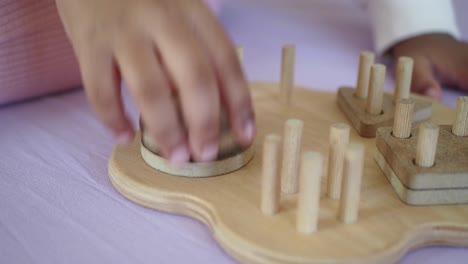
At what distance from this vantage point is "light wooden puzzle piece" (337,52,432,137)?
1.43ft

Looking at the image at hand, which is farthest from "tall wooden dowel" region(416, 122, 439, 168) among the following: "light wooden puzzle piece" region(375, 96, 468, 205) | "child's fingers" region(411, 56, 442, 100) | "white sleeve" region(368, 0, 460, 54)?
Result: "white sleeve" region(368, 0, 460, 54)

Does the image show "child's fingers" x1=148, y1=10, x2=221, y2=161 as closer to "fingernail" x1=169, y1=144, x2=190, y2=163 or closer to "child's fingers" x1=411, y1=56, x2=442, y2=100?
"fingernail" x1=169, y1=144, x2=190, y2=163

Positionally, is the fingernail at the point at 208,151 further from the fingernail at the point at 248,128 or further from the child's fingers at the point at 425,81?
the child's fingers at the point at 425,81

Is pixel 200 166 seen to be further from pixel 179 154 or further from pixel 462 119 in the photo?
pixel 462 119

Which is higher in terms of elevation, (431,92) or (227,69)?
(227,69)

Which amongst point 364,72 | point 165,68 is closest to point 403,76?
point 364,72

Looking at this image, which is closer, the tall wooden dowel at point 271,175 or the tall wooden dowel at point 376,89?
the tall wooden dowel at point 271,175

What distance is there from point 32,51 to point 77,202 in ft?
0.63

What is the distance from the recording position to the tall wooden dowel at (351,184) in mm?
304

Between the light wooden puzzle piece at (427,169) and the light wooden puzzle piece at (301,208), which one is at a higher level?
the light wooden puzzle piece at (427,169)

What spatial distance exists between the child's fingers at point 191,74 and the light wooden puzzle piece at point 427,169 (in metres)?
0.13

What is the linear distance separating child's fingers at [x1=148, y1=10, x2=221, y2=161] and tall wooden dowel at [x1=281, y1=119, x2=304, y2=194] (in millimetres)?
54

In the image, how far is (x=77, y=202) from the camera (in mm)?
364

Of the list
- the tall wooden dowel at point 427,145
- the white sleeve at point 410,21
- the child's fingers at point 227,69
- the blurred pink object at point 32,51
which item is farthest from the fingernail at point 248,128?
the white sleeve at point 410,21
